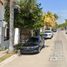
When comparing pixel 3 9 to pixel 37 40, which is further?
pixel 3 9

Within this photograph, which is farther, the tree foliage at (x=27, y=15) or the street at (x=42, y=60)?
the tree foliage at (x=27, y=15)

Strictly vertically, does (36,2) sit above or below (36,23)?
above

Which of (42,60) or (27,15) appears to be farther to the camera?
(27,15)

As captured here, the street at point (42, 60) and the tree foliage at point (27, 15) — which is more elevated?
the tree foliage at point (27, 15)

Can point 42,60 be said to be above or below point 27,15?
below

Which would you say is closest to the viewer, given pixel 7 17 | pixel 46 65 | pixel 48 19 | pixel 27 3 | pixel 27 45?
pixel 46 65

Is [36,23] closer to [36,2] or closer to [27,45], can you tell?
[36,2]

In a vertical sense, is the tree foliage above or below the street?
above

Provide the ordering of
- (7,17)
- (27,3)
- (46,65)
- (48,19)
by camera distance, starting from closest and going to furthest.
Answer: (46,65)
(27,3)
(7,17)
(48,19)

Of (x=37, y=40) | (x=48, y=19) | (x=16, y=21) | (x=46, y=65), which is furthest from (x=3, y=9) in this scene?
(x=48, y=19)

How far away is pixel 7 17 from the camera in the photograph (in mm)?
33250

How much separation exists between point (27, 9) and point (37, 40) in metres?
6.79

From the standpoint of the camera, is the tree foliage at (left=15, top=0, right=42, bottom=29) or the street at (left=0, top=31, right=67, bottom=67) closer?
the street at (left=0, top=31, right=67, bottom=67)

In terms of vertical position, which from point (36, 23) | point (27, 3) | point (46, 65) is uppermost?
point (27, 3)
